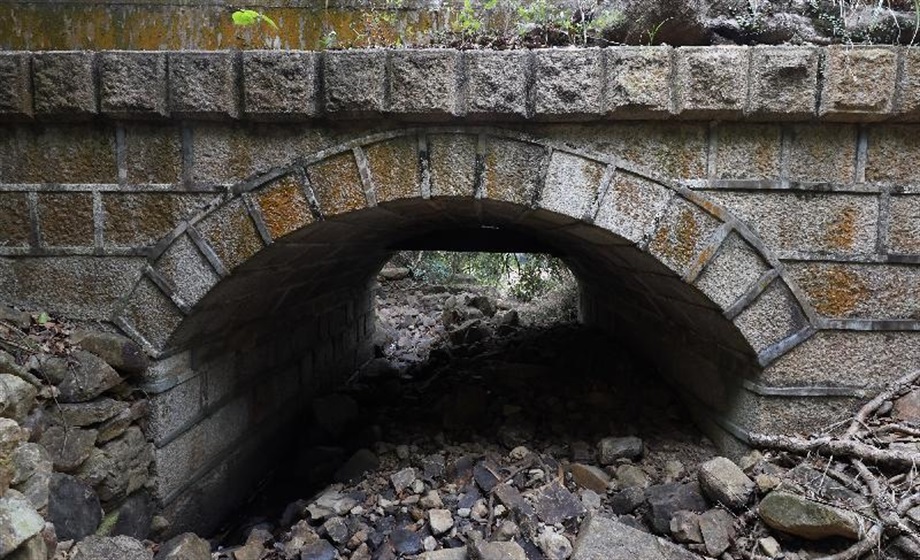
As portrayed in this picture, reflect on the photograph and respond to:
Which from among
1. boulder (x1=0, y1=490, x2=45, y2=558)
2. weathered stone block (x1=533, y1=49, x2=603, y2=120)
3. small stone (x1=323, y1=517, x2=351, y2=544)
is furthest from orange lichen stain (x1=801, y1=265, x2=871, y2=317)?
boulder (x1=0, y1=490, x2=45, y2=558)

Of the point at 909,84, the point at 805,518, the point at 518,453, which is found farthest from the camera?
the point at 518,453

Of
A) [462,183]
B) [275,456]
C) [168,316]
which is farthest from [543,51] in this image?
[275,456]

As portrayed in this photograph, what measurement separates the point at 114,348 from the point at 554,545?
7.06 feet

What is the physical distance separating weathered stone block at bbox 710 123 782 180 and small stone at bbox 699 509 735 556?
1.45 metres

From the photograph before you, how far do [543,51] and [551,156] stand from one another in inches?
17.1

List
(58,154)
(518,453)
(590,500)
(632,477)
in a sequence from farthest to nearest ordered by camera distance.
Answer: (518,453)
(632,477)
(590,500)
(58,154)

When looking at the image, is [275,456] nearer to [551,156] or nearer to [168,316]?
[168,316]

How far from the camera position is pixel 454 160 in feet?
9.00

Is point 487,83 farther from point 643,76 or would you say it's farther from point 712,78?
point 712,78

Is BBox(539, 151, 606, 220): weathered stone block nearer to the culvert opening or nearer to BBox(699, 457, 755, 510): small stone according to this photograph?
BBox(699, 457, 755, 510): small stone

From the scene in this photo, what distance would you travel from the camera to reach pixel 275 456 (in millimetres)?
4625

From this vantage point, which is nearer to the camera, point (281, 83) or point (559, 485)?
point (281, 83)

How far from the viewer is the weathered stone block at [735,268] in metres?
2.70

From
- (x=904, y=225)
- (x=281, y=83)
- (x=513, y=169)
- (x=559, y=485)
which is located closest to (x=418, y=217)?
(x=513, y=169)
